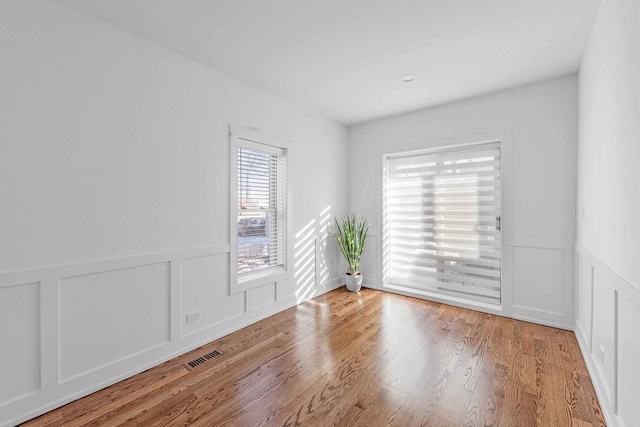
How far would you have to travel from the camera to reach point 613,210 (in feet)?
5.49

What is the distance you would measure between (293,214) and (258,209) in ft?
1.72

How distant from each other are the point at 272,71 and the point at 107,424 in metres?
2.99

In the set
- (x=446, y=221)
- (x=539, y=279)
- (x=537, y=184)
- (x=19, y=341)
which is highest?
(x=537, y=184)

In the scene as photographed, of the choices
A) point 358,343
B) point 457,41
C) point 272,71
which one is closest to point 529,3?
point 457,41

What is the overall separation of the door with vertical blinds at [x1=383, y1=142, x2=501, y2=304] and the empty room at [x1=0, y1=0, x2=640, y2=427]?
29 millimetres

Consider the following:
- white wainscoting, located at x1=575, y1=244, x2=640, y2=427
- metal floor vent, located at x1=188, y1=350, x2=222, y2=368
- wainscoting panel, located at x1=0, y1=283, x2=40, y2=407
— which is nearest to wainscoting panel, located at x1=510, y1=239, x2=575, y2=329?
white wainscoting, located at x1=575, y1=244, x2=640, y2=427

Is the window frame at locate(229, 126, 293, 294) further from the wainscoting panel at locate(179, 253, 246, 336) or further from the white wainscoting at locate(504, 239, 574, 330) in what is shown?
the white wainscoting at locate(504, 239, 574, 330)

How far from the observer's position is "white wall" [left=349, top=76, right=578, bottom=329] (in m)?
2.96

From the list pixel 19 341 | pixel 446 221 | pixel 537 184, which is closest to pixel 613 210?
pixel 537 184

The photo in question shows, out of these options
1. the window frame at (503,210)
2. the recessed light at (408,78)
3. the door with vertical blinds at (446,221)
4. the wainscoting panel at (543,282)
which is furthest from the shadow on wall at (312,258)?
the wainscoting panel at (543,282)

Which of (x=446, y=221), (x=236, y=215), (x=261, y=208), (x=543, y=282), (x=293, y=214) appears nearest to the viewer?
(x=236, y=215)

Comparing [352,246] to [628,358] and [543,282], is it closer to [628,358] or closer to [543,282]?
[543,282]

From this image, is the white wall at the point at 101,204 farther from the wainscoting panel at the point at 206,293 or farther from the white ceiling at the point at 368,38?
the white ceiling at the point at 368,38

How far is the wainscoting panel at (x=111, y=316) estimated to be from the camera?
1.94 metres
